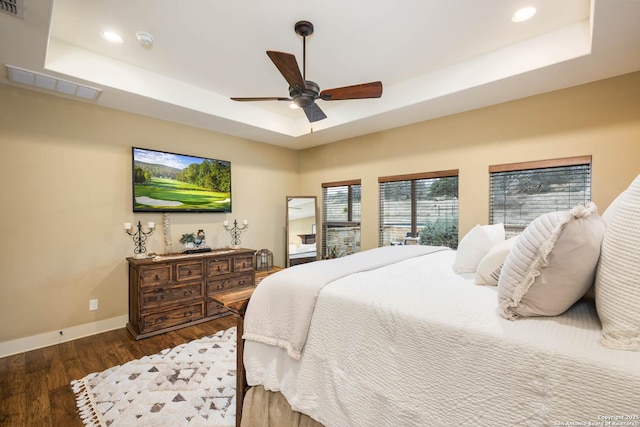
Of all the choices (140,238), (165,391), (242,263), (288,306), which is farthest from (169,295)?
(288,306)

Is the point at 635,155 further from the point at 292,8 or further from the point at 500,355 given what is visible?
the point at 292,8

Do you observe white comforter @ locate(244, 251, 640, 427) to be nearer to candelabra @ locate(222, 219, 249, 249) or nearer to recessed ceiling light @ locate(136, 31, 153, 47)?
recessed ceiling light @ locate(136, 31, 153, 47)

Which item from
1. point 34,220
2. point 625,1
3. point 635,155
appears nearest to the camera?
point 625,1

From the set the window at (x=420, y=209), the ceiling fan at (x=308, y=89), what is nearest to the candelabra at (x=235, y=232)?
the window at (x=420, y=209)

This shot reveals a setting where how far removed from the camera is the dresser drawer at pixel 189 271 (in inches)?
131

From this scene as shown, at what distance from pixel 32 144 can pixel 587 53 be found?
16.9 ft

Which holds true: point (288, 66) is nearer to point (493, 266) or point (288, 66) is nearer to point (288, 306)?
point (288, 306)

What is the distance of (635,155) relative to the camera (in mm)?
2551

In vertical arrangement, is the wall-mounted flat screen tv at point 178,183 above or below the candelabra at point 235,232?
above

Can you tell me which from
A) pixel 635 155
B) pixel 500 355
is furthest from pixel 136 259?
pixel 635 155

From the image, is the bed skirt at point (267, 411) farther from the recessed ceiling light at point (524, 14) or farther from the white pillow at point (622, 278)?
the recessed ceiling light at point (524, 14)

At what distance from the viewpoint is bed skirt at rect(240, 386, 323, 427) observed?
58.2 inches

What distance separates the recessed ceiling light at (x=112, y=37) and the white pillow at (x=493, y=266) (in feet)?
11.0

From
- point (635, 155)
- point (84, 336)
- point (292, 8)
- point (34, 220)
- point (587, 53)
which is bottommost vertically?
point (84, 336)
